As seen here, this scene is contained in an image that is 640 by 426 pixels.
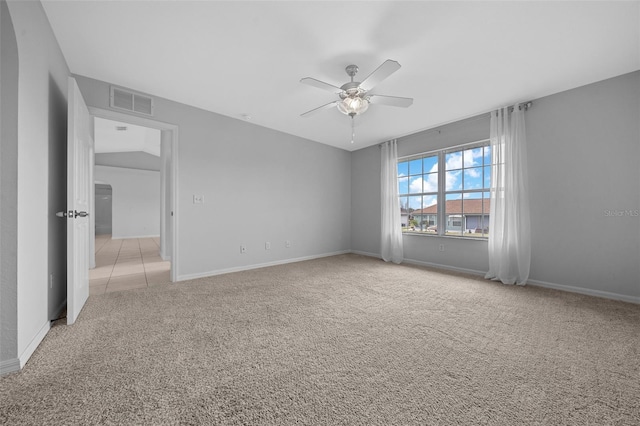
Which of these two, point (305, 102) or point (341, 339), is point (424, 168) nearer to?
point (305, 102)

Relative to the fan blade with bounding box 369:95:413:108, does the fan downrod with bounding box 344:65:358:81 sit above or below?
above

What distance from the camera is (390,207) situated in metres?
4.76

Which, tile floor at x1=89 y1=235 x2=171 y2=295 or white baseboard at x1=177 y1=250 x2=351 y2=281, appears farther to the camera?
white baseboard at x1=177 y1=250 x2=351 y2=281

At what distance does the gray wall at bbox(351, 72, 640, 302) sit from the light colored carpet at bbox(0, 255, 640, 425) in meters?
0.39

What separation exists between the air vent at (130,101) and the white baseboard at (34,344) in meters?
2.37

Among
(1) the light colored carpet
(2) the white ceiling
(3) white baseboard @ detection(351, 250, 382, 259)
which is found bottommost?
(1) the light colored carpet


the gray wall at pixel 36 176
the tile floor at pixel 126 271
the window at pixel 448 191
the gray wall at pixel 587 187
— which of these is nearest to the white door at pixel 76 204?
the gray wall at pixel 36 176

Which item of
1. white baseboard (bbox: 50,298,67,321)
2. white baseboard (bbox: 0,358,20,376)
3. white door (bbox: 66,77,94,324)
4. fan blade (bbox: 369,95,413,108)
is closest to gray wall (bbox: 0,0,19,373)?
white baseboard (bbox: 0,358,20,376)

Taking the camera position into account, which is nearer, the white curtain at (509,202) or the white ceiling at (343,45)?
the white ceiling at (343,45)

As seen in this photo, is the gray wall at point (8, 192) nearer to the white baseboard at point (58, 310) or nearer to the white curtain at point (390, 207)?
the white baseboard at point (58, 310)

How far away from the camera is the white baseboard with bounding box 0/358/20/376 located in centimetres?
138

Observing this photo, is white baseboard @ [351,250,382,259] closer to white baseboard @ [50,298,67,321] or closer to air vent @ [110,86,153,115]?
air vent @ [110,86,153,115]

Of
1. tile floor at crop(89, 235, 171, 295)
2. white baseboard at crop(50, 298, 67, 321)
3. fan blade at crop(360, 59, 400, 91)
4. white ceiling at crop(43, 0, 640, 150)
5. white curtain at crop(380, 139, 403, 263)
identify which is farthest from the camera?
white curtain at crop(380, 139, 403, 263)

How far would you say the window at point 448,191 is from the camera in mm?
3883
